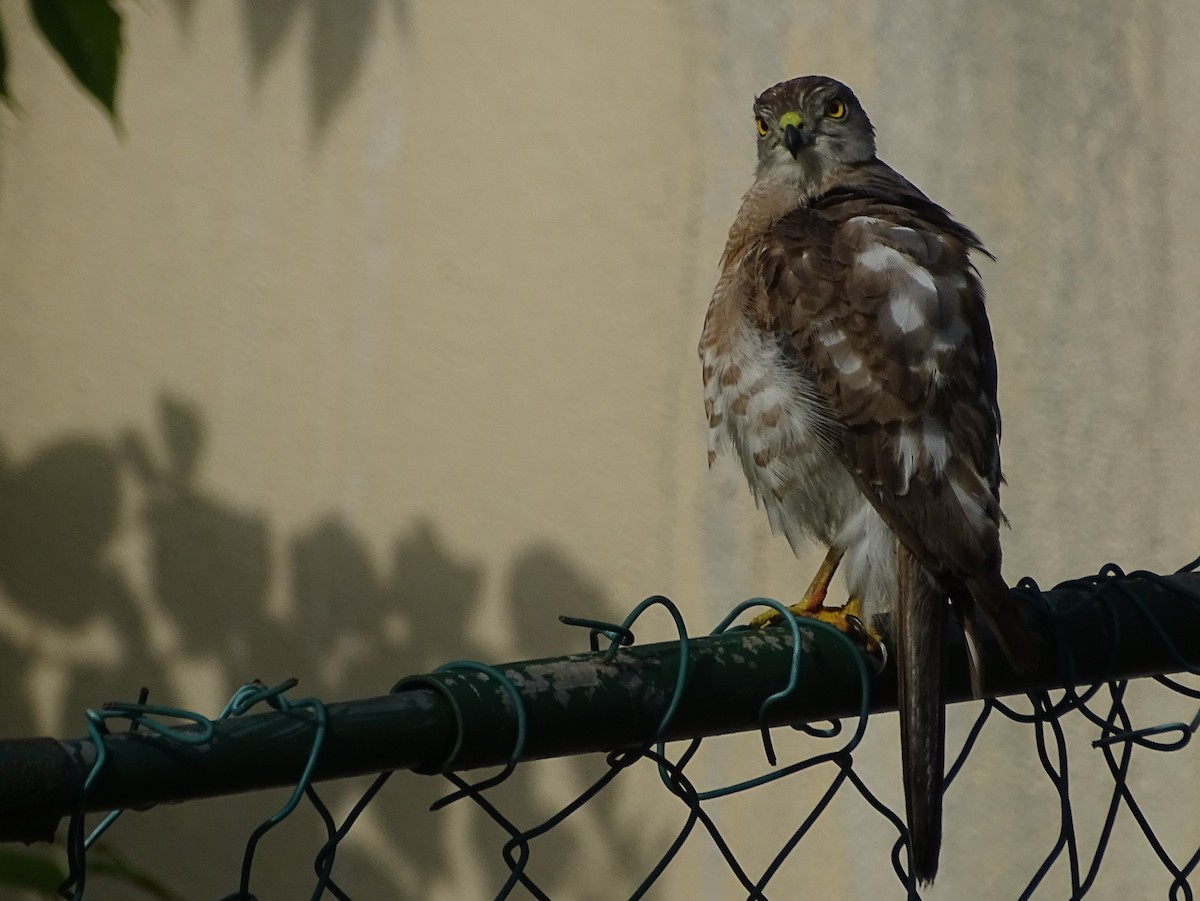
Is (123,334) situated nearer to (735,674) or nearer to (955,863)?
(955,863)

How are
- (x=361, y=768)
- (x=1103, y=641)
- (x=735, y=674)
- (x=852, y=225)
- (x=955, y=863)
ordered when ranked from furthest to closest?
(x=955, y=863) < (x=852, y=225) < (x=1103, y=641) < (x=735, y=674) < (x=361, y=768)

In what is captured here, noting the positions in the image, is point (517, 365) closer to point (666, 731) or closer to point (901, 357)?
point (901, 357)

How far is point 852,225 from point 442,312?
1.53 metres

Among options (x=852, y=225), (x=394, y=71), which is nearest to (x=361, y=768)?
(x=852, y=225)

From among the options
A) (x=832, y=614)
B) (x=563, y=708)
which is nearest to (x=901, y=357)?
(x=832, y=614)

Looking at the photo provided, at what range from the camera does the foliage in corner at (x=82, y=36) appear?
64.0 inches

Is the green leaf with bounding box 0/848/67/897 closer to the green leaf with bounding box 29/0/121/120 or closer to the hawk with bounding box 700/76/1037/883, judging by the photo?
the green leaf with bounding box 29/0/121/120

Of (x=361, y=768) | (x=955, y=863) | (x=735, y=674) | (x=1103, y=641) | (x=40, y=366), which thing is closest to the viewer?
(x=361, y=768)

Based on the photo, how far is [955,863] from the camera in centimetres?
415

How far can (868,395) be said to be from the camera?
111 inches

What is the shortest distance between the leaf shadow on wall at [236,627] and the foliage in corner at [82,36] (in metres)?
2.70

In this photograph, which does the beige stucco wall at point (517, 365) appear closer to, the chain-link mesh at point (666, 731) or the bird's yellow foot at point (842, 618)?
the bird's yellow foot at point (842, 618)

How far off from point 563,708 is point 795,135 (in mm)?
2351

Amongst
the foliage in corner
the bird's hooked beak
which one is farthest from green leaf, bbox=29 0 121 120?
the bird's hooked beak
